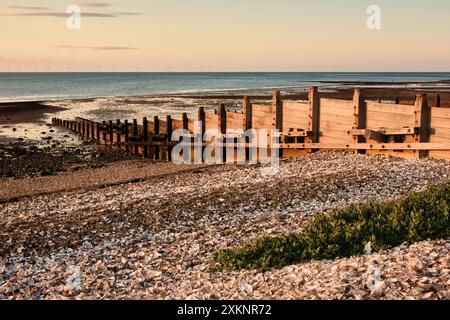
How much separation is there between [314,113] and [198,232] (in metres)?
9.53

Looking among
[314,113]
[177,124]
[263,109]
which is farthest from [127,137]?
[314,113]

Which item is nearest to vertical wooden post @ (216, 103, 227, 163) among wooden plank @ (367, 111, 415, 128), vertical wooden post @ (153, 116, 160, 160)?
vertical wooden post @ (153, 116, 160, 160)

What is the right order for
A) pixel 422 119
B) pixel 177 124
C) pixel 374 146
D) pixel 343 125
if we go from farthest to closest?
pixel 177 124 → pixel 343 125 → pixel 374 146 → pixel 422 119

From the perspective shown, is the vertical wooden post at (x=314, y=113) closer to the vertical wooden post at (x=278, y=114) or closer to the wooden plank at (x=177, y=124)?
the vertical wooden post at (x=278, y=114)

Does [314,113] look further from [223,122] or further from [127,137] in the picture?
[127,137]

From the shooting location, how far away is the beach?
24.3 feet

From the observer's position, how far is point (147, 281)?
820 cm

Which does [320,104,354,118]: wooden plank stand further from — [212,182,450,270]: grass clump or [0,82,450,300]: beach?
[212,182,450,270]: grass clump

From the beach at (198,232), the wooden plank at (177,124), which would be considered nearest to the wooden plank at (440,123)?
the beach at (198,232)

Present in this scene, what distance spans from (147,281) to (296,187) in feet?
19.0

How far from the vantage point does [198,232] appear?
33.8 ft

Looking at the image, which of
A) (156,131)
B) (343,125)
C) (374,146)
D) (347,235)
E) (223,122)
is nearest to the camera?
(347,235)

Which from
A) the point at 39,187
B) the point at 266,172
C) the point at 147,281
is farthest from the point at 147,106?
the point at 147,281

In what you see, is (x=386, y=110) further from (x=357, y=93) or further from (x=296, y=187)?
(x=296, y=187)
